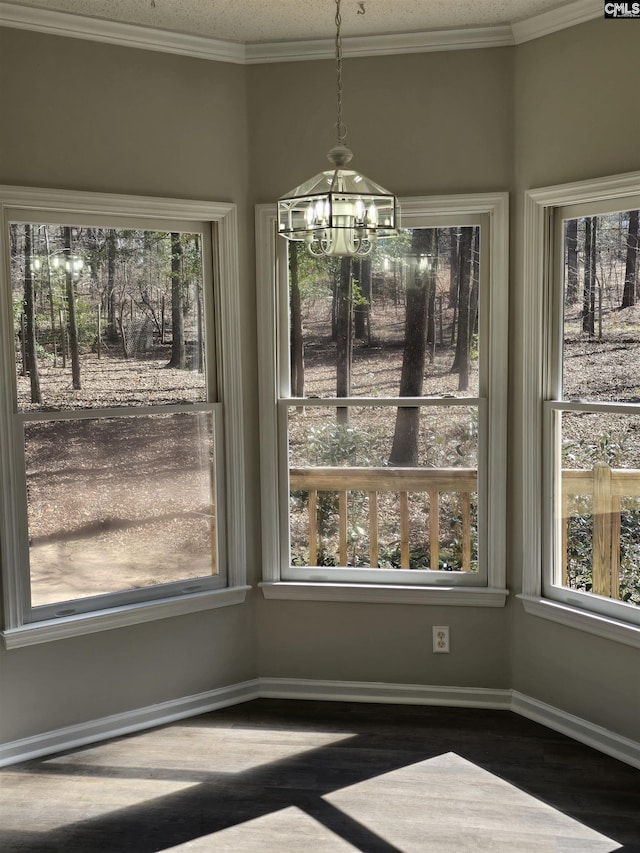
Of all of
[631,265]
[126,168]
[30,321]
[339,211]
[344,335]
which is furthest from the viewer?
[344,335]

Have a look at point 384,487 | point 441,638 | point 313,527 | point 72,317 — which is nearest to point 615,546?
point 441,638

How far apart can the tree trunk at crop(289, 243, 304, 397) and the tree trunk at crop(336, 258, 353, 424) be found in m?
0.17

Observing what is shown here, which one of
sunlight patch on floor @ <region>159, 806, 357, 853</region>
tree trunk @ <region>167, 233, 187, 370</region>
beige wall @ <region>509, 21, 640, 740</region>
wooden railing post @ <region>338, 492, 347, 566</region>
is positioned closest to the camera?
sunlight patch on floor @ <region>159, 806, 357, 853</region>

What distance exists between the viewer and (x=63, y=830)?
2.77 meters

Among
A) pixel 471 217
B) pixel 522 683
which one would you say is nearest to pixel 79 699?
pixel 522 683

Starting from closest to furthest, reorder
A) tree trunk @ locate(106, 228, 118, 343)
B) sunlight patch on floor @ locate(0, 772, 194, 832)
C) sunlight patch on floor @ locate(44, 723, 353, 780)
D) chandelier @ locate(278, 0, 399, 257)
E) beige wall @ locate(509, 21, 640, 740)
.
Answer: chandelier @ locate(278, 0, 399, 257) → sunlight patch on floor @ locate(0, 772, 194, 832) → beige wall @ locate(509, 21, 640, 740) → sunlight patch on floor @ locate(44, 723, 353, 780) → tree trunk @ locate(106, 228, 118, 343)

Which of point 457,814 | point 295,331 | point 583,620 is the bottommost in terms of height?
point 457,814

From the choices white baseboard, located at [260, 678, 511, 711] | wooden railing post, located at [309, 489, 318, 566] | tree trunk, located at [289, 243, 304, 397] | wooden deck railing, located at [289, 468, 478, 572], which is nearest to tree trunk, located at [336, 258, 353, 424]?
tree trunk, located at [289, 243, 304, 397]

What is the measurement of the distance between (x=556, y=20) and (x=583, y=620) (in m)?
2.38

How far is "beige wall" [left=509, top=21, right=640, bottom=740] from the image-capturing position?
3090mm

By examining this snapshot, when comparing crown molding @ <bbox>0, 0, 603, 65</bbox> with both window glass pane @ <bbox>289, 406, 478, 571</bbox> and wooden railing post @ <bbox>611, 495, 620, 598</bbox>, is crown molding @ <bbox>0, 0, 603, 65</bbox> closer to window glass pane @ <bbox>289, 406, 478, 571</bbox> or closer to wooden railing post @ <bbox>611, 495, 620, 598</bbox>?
window glass pane @ <bbox>289, 406, 478, 571</bbox>

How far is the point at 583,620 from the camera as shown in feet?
11.0

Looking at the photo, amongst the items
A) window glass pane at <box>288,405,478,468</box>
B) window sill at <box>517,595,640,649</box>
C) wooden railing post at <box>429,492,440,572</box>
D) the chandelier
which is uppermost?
the chandelier

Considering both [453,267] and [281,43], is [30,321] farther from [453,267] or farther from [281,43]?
[453,267]
